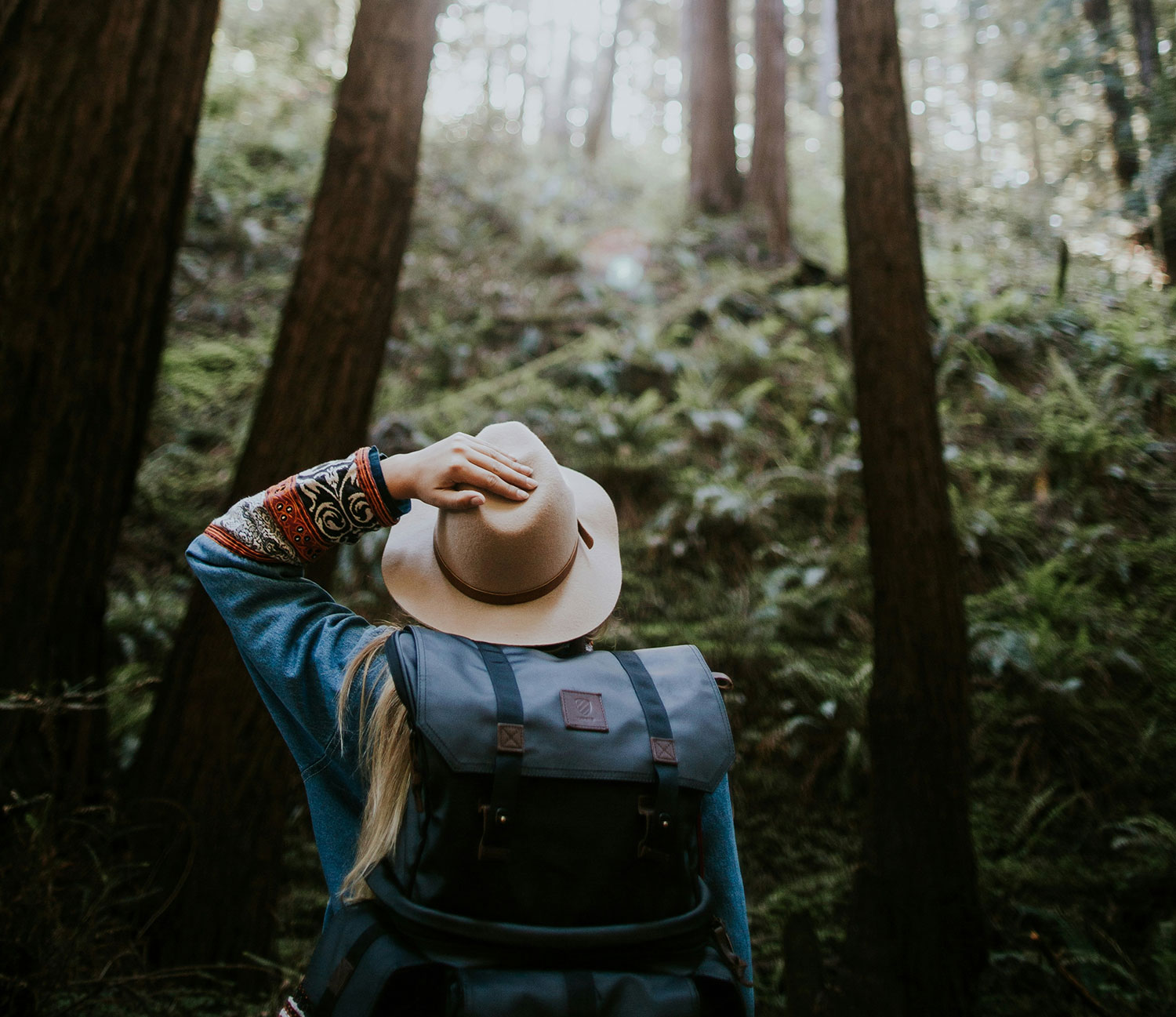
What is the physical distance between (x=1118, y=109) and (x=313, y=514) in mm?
11234

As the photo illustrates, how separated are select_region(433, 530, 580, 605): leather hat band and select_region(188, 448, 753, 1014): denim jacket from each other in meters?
0.17

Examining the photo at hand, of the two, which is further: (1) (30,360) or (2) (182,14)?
(2) (182,14)

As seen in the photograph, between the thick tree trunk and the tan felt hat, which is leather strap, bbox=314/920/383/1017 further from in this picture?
the thick tree trunk

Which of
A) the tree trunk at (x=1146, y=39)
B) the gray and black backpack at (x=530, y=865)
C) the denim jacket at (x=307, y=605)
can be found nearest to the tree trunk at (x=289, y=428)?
the denim jacket at (x=307, y=605)

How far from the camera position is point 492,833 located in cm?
127

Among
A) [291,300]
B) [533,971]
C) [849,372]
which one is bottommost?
[533,971]

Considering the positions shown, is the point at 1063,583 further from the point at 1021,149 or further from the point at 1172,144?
the point at 1021,149

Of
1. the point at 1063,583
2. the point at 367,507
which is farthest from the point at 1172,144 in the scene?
the point at 367,507

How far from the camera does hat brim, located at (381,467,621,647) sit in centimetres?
157

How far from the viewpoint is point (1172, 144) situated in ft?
28.1

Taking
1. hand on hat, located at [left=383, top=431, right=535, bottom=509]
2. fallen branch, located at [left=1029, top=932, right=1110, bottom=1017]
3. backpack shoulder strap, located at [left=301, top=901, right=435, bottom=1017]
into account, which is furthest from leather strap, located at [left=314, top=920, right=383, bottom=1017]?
fallen branch, located at [left=1029, top=932, right=1110, bottom=1017]

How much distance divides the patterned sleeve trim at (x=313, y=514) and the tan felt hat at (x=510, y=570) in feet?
0.41

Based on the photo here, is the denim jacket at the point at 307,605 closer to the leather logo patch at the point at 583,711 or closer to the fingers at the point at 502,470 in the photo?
the fingers at the point at 502,470

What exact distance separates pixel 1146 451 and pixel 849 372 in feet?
8.12
